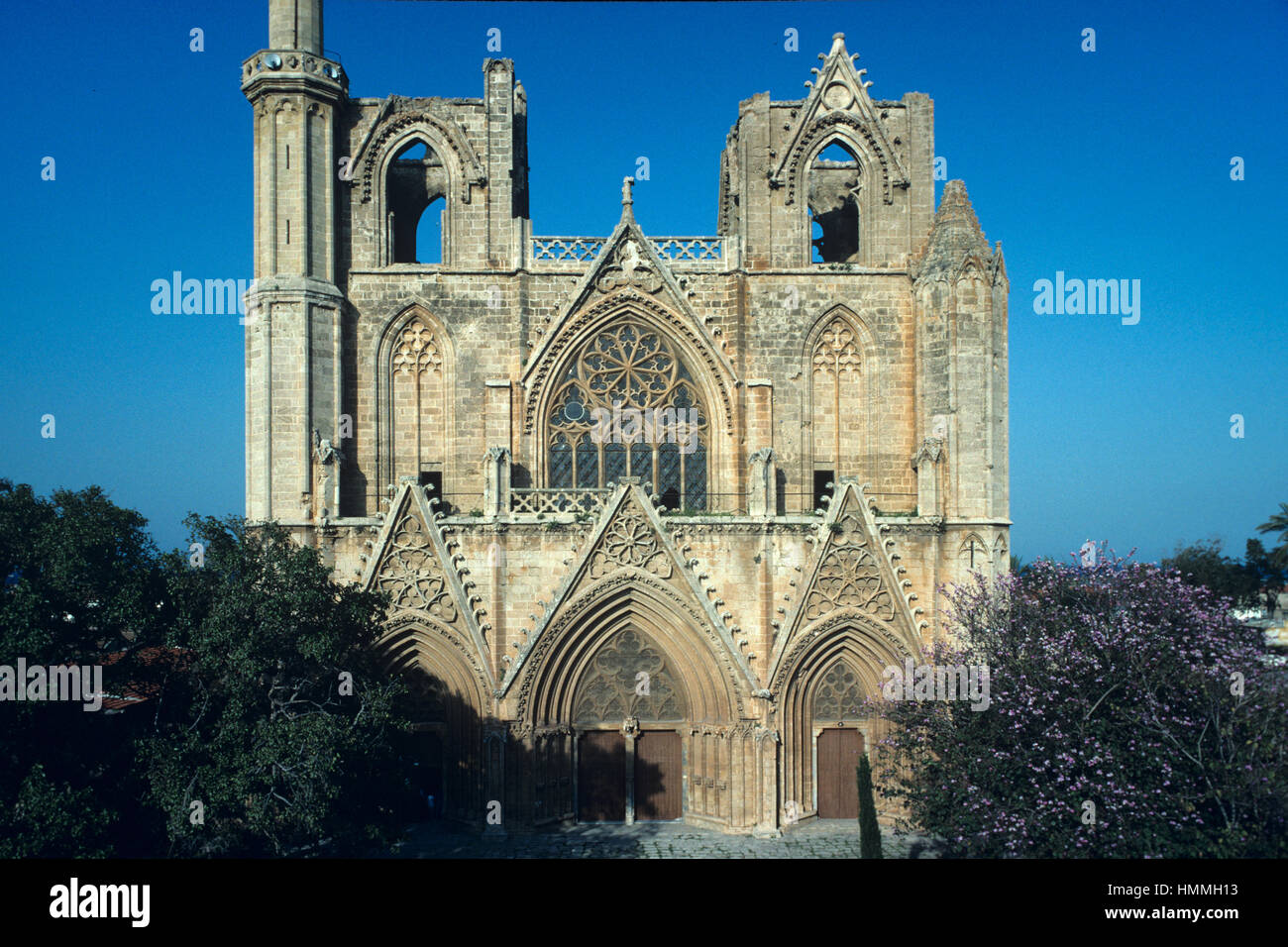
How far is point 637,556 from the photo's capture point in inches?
800

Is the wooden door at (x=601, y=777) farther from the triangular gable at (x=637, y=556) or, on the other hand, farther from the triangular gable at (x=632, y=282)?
the triangular gable at (x=632, y=282)

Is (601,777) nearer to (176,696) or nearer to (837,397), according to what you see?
(176,696)

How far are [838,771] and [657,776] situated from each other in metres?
4.10

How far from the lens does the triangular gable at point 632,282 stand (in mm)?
22391

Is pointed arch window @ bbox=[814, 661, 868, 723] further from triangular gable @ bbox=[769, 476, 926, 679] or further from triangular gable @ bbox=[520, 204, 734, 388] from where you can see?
triangular gable @ bbox=[520, 204, 734, 388]

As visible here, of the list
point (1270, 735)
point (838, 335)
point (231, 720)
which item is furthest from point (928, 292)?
point (231, 720)

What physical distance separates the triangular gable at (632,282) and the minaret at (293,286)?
478 cm

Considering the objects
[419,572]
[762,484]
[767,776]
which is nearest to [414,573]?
[419,572]

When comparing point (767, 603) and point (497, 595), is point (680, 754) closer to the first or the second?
point (767, 603)

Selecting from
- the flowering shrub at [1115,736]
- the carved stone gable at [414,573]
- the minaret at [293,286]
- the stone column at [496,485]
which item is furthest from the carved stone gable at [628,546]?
the flowering shrub at [1115,736]

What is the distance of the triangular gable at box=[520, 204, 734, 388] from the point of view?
22.4 m

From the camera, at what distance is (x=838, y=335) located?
23156 millimetres
